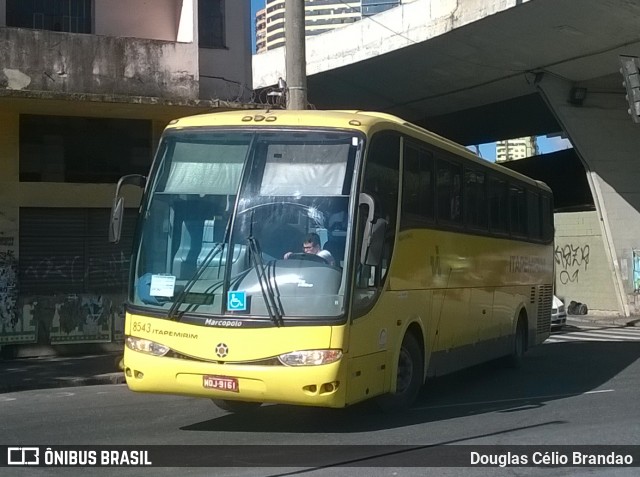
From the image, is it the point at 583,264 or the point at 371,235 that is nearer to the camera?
the point at 371,235

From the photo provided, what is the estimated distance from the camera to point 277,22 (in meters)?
136

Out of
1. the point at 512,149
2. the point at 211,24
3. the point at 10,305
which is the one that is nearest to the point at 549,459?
the point at 10,305

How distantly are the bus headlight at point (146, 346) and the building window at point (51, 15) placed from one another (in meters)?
10.3

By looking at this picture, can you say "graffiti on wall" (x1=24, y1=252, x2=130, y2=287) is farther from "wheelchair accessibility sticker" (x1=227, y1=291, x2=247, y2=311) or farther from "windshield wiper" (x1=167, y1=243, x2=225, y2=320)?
"wheelchair accessibility sticker" (x1=227, y1=291, x2=247, y2=311)

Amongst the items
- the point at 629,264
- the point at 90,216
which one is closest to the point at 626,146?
the point at 629,264

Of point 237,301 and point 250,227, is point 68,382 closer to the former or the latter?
point 237,301

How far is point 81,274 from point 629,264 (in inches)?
798

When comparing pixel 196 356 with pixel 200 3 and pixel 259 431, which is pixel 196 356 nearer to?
pixel 259 431

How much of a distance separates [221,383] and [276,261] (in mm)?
1296

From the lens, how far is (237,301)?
9062mm

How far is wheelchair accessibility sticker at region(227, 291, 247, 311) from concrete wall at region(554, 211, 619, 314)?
2674 centimetres

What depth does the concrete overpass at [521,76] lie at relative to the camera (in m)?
25.2

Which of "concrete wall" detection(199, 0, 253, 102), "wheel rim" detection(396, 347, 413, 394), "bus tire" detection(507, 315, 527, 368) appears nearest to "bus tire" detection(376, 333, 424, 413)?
"wheel rim" detection(396, 347, 413, 394)

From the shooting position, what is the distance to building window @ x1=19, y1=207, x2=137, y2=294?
58.9ft
